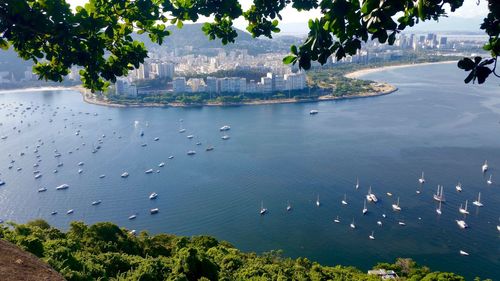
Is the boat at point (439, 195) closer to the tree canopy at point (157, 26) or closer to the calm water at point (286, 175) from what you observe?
the calm water at point (286, 175)

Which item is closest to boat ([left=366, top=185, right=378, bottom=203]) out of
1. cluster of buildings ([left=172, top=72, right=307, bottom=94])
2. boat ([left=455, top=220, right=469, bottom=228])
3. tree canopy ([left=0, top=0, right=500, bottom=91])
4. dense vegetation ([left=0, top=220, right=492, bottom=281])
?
boat ([left=455, top=220, right=469, bottom=228])

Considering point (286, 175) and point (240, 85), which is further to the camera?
point (240, 85)

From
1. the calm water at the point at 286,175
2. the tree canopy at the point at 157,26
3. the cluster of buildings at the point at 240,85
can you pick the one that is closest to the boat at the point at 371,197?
the calm water at the point at 286,175

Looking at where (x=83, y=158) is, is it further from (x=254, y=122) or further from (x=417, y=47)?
(x=417, y=47)

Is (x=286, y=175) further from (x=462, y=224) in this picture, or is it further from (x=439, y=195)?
(x=462, y=224)

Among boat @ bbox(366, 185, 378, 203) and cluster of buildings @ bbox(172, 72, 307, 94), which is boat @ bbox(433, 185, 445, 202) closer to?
boat @ bbox(366, 185, 378, 203)

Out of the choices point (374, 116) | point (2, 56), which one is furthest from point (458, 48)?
point (2, 56)

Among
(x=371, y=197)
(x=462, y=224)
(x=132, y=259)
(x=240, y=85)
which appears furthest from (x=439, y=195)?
(x=240, y=85)
